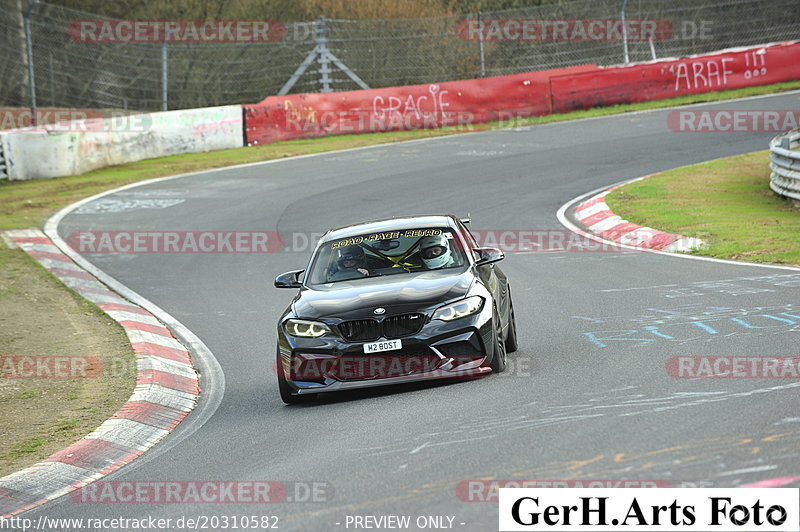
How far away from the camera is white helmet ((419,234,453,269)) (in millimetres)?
10148

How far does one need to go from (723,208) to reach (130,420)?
12729 mm

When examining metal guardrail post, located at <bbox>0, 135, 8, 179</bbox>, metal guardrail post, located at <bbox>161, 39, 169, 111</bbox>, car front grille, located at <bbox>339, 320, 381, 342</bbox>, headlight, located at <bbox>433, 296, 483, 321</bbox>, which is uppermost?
metal guardrail post, located at <bbox>161, 39, 169, 111</bbox>

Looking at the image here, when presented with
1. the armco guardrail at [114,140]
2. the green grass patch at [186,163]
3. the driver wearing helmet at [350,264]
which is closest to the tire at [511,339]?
the driver wearing helmet at [350,264]

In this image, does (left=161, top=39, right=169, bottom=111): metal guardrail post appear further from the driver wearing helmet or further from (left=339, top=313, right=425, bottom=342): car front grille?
(left=339, top=313, right=425, bottom=342): car front grille

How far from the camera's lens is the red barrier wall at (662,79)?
1244 inches

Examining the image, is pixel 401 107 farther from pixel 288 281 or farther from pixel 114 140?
pixel 288 281

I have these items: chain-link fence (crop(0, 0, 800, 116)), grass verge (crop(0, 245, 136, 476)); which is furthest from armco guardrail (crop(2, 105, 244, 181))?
grass verge (crop(0, 245, 136, 476))

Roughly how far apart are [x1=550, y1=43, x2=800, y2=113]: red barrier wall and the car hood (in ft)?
74.0

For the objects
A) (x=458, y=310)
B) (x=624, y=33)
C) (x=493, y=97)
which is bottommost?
(x=458, y=310)

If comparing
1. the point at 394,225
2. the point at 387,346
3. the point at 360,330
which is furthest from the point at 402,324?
the point at 394,225

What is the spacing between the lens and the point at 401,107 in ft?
101

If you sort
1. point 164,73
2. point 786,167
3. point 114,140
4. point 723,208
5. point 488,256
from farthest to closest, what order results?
point 164,73, point 114,140, point 786,167, point 723,208, point 488,256

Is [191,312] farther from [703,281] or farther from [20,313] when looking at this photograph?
[703,281]

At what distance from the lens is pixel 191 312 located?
14.1m
